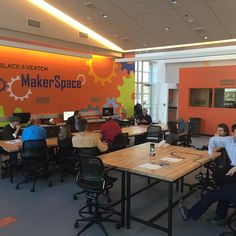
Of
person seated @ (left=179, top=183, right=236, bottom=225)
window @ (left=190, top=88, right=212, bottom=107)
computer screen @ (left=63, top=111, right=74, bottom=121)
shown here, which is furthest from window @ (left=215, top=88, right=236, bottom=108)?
person seated @ (left=179, top=183, right=236, bottom=225)

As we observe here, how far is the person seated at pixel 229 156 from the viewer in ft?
11.2

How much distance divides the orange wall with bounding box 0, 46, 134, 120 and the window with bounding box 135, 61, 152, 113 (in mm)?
2895

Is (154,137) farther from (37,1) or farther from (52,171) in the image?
(37,1)

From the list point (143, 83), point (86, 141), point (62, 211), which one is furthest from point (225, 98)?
point (62, 211)

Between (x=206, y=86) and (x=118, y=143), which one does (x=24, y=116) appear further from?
(x=206, y=86)

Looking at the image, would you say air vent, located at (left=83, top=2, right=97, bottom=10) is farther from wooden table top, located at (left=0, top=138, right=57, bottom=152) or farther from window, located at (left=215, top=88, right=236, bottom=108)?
window, located at (left=215, top=88, right=236, bottom=108)

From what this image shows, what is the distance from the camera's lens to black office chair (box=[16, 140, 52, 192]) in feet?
15.6

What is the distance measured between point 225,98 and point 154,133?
5.41 m

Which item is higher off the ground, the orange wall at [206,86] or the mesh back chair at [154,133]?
the orange wall at [206,86]

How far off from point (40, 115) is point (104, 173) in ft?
18.4

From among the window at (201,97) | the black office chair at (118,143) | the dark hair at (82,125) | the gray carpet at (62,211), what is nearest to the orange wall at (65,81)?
the window at (201,97)

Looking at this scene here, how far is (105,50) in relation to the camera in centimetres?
973

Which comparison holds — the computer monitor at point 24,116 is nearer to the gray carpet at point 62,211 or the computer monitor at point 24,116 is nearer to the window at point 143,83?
the gray carpet at point 62,211

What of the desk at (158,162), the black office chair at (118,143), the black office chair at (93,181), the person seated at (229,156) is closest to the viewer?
the desk at (158,162)
